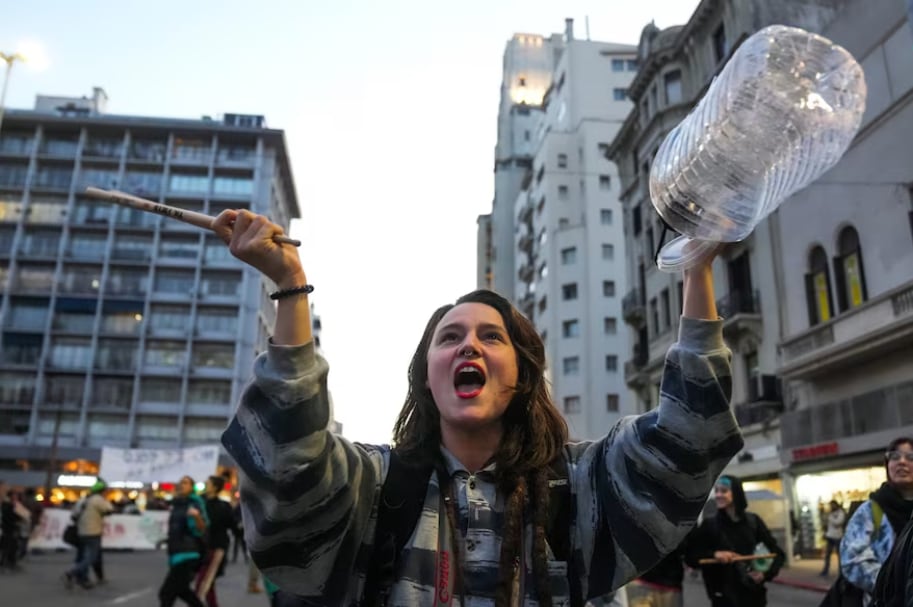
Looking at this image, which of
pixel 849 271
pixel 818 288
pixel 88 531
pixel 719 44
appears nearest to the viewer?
pixel 88 531

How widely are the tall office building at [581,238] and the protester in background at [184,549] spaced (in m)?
43.3

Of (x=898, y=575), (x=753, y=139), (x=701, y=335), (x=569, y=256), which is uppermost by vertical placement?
(x=569, y=256)

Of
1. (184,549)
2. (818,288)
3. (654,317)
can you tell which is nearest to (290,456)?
(184,549)

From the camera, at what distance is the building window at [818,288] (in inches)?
842

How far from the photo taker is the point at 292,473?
61.4 inches

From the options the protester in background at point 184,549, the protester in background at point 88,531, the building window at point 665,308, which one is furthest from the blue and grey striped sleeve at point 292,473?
the building window at point 665,308

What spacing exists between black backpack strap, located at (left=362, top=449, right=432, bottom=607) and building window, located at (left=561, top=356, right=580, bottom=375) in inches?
2110

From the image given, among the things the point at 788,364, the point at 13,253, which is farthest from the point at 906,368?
the point at 13,253

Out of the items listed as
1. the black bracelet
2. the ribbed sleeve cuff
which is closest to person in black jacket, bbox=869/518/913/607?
the ribbed sleeve cuff

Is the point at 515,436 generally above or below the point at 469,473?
above

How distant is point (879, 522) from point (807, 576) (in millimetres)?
15661

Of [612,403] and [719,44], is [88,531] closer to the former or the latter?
[719,44]

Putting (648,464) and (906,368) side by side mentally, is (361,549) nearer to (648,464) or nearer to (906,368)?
(648,464)

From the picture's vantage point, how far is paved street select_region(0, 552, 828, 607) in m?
11.4
